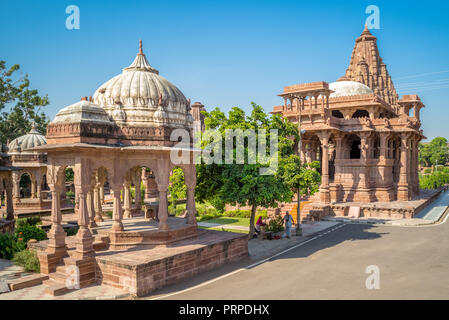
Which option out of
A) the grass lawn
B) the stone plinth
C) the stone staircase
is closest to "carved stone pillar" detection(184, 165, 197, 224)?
the stone plinth

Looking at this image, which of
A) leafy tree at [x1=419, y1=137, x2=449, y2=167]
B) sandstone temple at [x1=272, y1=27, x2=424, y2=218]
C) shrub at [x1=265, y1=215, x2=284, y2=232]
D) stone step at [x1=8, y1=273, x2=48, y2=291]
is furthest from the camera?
leafy tree at [x1=419, y1=137, x2=449, y2=167]

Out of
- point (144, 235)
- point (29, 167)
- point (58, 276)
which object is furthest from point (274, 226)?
point (29, 167)

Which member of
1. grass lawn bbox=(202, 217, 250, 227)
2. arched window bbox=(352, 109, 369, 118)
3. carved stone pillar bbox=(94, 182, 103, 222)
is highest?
arched window bbox=(352, 109, 369, 118)

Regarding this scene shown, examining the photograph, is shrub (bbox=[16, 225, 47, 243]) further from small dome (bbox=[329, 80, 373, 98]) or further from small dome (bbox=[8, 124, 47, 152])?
small dome (bbox=[329, 80, 373, 98])

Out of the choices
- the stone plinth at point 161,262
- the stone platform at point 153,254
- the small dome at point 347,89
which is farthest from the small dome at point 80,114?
the small dome at point 347,89

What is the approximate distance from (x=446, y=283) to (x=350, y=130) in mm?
23189

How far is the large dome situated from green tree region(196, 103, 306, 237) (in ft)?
6.37

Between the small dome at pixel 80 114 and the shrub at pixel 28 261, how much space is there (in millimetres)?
5322

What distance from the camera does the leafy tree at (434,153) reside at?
4122 inches

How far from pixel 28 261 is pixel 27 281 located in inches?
69.9

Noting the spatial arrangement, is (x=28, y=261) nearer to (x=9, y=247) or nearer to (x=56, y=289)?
(x=56, y=289)

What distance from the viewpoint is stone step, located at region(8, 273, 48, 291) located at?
12.0 m

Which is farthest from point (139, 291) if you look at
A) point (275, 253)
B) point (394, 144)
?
point (394, 144)

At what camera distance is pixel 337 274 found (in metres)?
13.7
